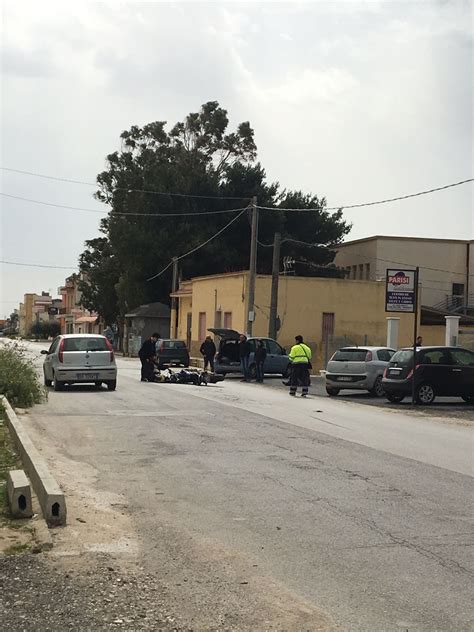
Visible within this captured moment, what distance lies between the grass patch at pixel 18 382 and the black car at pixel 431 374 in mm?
8998

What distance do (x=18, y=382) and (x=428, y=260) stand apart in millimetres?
51619

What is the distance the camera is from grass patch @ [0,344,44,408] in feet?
60.7

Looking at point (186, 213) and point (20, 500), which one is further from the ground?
point (186, 213)

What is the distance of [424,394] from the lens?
73.1 feet

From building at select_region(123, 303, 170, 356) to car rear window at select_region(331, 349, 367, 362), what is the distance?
34724 millimetres

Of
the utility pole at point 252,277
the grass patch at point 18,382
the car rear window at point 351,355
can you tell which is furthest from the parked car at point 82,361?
the utility pole at point 252,277

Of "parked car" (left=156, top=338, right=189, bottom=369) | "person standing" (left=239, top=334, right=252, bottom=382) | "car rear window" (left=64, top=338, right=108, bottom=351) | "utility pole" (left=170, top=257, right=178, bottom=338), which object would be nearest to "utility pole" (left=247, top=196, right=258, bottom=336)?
"parked car" (left=156, top=338, right=189, bottom=369)

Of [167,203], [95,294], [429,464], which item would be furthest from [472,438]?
[95,294]

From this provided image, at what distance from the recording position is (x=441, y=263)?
6612cm

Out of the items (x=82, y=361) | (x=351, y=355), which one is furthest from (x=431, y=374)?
(x=82, y=361)

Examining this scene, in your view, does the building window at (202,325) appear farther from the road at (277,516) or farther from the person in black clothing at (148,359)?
the road at (277,516)

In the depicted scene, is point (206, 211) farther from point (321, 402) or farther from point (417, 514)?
point (417, 514)

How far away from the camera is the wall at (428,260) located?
65.9 meters

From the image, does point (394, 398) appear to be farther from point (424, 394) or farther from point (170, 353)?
point (170, 353)
